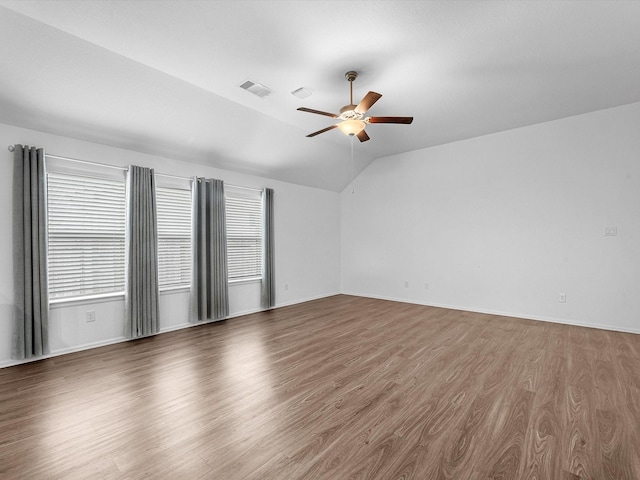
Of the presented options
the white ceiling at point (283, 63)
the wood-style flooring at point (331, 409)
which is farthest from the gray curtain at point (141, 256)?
the white ceiling at point (283, 63)

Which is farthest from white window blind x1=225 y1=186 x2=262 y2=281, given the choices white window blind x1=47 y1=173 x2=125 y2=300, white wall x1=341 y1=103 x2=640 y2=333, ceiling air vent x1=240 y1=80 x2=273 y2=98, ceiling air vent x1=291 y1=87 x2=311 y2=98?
white wall x1=341 y1=103 x2=640 y2=333

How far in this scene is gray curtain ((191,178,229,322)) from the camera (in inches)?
189

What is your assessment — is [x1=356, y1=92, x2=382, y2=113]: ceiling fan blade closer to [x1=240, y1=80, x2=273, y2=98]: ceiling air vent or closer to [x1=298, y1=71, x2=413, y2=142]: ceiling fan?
[x1=298, y1=71, x2=413, y2=142]: ceiling fan

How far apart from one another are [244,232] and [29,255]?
2990mm

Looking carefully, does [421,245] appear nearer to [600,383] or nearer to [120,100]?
[600,383]

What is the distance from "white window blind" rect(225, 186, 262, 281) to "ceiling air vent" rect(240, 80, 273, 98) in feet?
6.61

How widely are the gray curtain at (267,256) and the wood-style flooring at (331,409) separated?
176cm

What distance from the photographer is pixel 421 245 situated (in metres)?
6.29

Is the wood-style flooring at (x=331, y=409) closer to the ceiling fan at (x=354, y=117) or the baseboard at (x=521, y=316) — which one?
the baseboard at (x=521, y=316)

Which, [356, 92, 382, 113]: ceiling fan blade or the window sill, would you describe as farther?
the window sill

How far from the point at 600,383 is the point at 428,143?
14.8ft

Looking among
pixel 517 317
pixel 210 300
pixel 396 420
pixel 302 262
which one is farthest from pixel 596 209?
pixel 210 300

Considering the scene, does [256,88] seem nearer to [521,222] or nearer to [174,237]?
[174,237]

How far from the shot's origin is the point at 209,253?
4.94 metres
